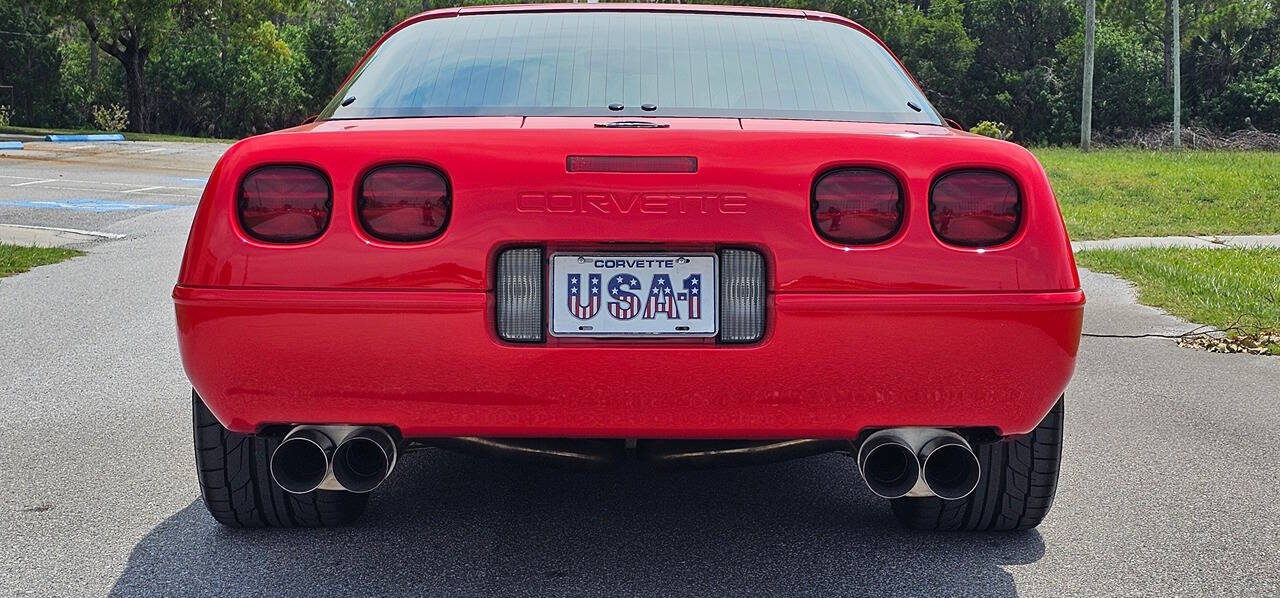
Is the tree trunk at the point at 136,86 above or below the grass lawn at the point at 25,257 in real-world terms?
above

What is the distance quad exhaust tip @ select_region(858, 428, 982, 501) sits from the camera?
9.71 ft

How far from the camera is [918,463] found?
2.97 metres

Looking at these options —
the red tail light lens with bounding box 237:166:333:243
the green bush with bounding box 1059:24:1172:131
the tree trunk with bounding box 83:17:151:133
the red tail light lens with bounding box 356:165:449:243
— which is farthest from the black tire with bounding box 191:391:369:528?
the green bush with bounding box 1059:24:1172:131

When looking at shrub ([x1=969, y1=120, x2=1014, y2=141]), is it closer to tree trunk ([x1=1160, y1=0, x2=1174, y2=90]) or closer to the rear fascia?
the rear fascia

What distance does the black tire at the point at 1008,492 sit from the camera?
11.1 feet

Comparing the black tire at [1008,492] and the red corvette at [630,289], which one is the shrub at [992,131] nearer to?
the red corvette at [630,289]

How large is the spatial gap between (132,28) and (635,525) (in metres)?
41.2

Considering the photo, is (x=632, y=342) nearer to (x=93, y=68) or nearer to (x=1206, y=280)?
(x=1206, y=280)

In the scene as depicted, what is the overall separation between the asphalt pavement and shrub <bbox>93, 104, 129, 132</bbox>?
130 feet

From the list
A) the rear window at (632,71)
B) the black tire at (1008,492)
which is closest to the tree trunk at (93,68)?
the rear window at (632,71)

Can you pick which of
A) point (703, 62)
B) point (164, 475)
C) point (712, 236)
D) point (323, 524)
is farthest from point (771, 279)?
point (164, 475)

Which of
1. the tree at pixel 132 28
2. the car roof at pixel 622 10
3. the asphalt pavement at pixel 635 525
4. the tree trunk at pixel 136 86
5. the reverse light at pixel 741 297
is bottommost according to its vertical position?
the asphalt pavement at pixel 635 525

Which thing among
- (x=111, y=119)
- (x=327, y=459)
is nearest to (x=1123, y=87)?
(x=111, y=119)

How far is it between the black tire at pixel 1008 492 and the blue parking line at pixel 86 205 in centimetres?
1336
